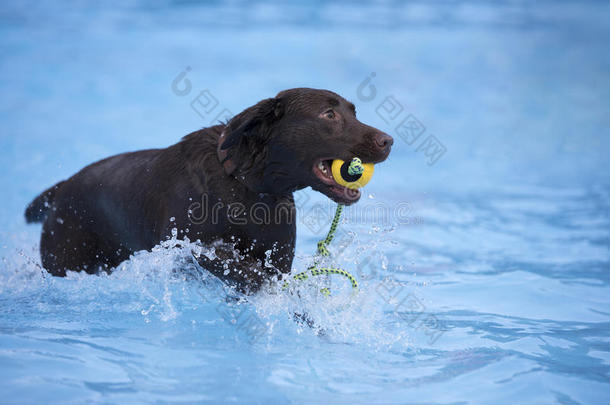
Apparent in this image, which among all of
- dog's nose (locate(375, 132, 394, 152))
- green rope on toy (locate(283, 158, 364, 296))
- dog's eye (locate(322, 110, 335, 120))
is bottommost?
green rope on toy (locate(283, 158, 364, 296))

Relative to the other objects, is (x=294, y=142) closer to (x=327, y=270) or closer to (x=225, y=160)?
(x=225, y=160)

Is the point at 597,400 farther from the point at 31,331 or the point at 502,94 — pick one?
the point at 502,94

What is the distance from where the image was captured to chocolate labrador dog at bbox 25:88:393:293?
266 centimetres

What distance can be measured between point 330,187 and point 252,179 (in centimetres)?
32

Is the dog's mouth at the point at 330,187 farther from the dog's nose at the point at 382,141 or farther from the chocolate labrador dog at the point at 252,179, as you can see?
the dog's nose at the point at 382,141

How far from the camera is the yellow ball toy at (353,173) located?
8.54ft

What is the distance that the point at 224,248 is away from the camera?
2.72 metres

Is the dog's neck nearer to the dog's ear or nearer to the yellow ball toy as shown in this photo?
the dog's ear

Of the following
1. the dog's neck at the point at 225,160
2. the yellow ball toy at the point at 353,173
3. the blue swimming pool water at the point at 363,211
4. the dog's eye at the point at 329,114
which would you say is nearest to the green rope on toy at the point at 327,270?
the yellow ball toy at the point at 353,173

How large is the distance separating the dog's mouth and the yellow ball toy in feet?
0.07

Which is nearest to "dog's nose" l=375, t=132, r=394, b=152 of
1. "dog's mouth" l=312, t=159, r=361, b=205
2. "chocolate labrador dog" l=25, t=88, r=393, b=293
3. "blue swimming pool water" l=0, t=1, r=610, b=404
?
"chocolate labrador dog" l=25, t=88, r=393, b=293

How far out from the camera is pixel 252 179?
2709 mm

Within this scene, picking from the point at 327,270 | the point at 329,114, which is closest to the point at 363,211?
the point at 327,270

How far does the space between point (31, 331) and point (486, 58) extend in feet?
32.6
